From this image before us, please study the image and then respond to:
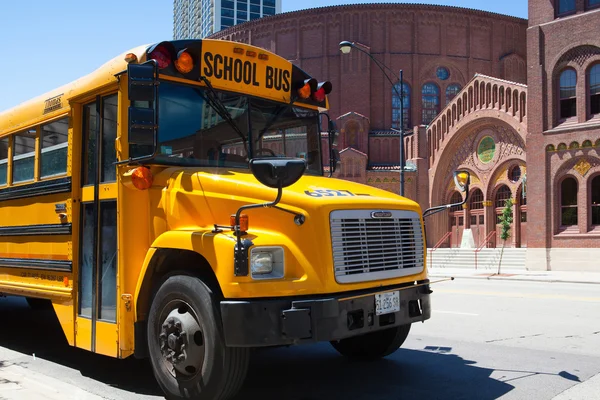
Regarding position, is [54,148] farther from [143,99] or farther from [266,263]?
[266,263]

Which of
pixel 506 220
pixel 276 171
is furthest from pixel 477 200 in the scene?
pixel 276 171

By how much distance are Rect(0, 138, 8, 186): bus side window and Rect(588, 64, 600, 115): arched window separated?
26.9m

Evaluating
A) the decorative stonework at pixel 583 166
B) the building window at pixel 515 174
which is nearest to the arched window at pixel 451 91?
the building window at pixel 515 174

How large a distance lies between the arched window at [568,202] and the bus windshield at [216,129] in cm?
2552

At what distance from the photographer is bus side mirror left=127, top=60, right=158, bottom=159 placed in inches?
208

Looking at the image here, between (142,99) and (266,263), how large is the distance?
1790 mm

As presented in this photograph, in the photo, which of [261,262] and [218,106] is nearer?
[261,262]

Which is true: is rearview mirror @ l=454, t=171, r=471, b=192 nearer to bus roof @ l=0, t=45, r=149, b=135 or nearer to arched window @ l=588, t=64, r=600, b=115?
bus roof @ l=0, t=45, r=149, b=135

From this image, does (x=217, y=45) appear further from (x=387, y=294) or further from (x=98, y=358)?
(x=98, y=358)

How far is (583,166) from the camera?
28.4m

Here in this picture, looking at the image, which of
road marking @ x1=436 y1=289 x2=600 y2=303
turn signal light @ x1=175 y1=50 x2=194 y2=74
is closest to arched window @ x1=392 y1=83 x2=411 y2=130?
road marking @ x1=436 y1=289 x2=600 y2=303

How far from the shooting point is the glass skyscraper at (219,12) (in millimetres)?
146375

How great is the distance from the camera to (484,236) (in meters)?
37.6

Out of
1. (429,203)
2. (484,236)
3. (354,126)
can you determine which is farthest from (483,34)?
(484,236)
